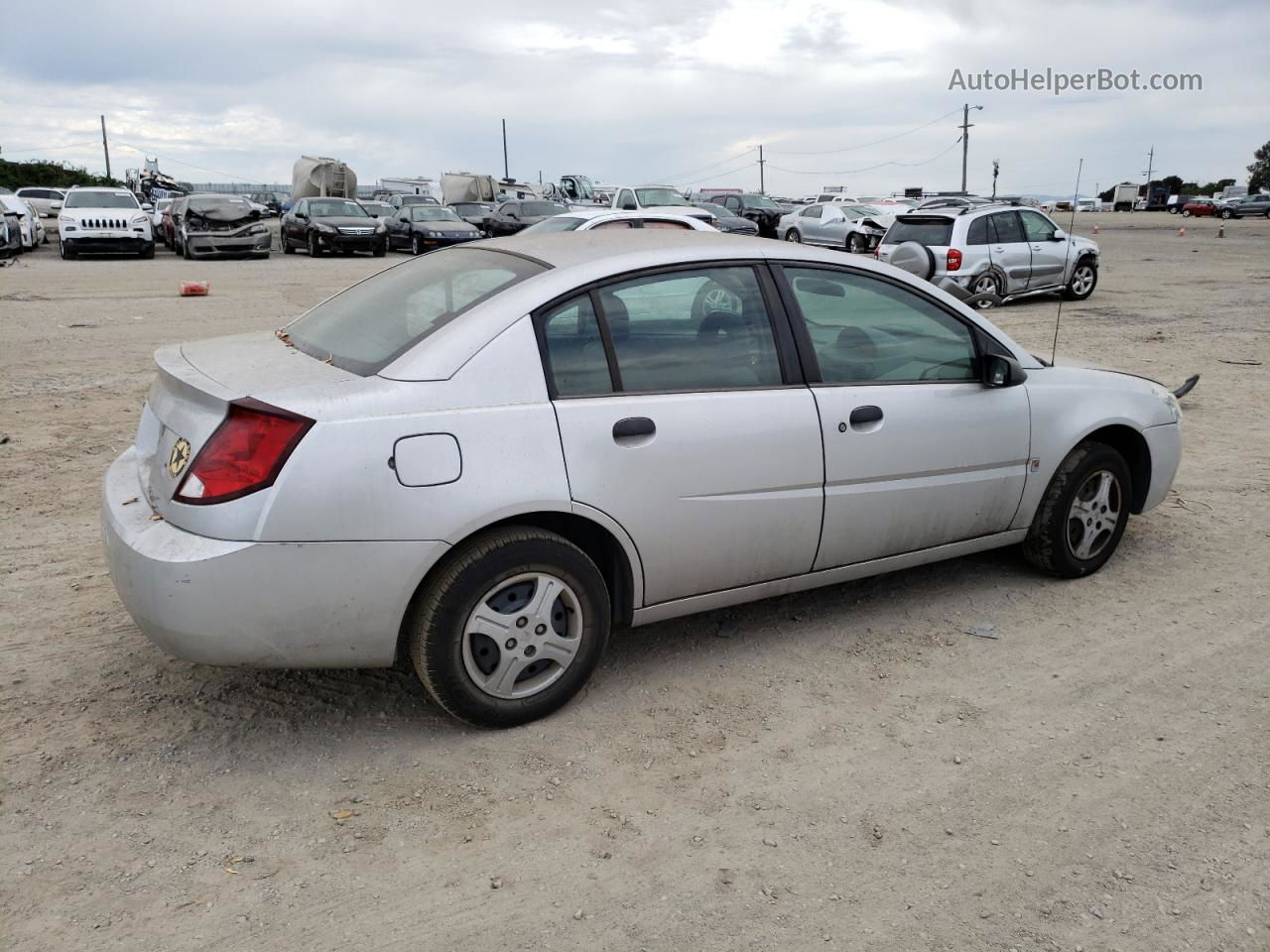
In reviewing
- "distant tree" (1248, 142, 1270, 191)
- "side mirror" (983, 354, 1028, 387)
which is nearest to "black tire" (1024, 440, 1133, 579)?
"side mirror" (983, 354, 1028, 387)

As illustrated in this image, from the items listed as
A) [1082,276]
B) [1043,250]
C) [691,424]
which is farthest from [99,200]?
[691,424]

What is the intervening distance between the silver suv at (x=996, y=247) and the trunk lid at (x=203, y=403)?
12.9 meters

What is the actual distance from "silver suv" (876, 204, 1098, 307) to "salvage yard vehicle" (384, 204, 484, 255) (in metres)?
13.9

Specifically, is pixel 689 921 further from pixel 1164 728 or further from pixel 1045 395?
pixel 1045 395

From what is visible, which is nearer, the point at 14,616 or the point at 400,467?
the point at 400,467

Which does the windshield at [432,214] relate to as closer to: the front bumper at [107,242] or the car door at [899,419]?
the front bumper at [107,242]

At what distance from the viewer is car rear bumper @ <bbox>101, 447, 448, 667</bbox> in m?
Answer: 2.97

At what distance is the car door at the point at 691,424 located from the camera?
344cm

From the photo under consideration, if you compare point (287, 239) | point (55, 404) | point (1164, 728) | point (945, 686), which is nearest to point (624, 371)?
point (945, 686)

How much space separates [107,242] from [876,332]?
24.4 m

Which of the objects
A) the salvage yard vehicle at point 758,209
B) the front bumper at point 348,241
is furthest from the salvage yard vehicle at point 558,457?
the salvage yard vehicle at point 758,209

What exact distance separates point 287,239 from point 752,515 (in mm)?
26964

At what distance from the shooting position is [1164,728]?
139 inches

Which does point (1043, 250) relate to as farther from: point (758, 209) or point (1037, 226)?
point (758, 209)
